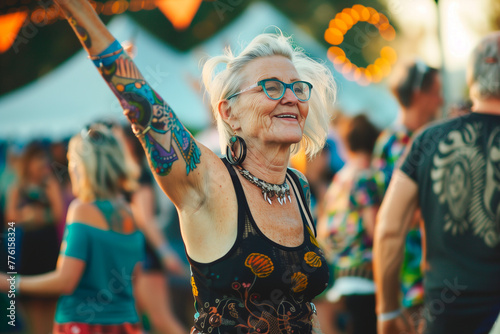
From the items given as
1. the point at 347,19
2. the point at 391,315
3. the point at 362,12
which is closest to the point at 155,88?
the point at 347,19

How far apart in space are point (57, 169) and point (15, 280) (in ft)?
12.4

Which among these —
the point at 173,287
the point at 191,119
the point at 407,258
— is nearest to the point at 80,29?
the point at 407,258

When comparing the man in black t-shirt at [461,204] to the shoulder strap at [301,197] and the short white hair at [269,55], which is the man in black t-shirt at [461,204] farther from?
the shoulder strap at [301,197]

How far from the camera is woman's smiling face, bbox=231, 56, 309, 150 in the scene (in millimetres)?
2096

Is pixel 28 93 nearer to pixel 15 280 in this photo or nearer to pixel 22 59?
pixel 22 59

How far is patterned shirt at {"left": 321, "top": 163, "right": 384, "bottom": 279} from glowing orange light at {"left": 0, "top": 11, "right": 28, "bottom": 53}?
13.4ft

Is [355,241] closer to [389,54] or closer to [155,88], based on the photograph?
[389,54]

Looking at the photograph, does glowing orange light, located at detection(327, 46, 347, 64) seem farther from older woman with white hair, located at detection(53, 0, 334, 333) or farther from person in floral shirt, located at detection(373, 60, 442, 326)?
older woman with white hair, located at detection(53, 0, 334, 333)

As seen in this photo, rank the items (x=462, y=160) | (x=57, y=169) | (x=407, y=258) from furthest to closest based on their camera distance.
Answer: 1. (x=57, y=169)
2. (x=407, y=258)
3. (x=462, y=160)

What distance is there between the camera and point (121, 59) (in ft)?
5.49

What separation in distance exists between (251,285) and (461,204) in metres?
1.46

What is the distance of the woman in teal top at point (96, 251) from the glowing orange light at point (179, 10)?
2.39 metres

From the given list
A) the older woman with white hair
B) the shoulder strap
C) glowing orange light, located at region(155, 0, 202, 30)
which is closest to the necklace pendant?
the older woman with white hair

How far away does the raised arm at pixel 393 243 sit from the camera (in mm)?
2996
